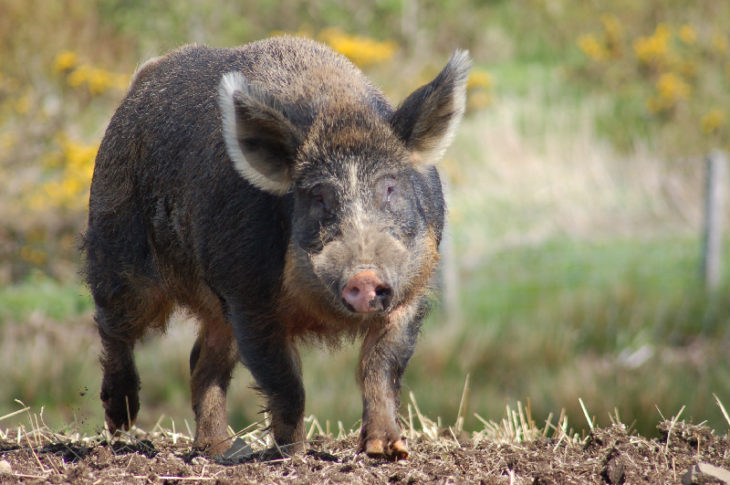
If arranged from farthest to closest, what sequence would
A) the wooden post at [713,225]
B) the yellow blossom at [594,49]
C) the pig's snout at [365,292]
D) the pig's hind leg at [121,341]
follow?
the yellow blossom at [594,49], the wooden post at [713,225], the pig's hind leg at [121,341], the pig's snout at [365,292]

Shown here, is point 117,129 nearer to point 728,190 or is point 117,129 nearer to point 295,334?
point 295,334

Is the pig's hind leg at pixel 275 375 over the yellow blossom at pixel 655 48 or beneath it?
beneath

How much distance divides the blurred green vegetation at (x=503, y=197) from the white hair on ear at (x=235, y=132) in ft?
5.75

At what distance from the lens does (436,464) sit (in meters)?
3.75

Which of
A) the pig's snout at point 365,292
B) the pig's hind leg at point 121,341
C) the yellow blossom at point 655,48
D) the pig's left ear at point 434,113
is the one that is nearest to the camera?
the pig's snout at point 365,292

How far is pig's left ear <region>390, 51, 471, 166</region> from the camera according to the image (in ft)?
13.8

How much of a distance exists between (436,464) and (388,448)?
225mm

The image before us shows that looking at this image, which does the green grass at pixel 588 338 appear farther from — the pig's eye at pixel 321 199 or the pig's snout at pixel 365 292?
the pig's snout at pixel 365 292

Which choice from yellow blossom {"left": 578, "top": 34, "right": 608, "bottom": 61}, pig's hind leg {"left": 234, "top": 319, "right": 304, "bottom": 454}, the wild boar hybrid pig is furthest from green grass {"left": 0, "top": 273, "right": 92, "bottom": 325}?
yellow blossom {"left": 578, "top": 34, "right": 608, "bottom": 61}

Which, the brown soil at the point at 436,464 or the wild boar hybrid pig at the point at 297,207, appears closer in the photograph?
the brown soil at the point at 436,464

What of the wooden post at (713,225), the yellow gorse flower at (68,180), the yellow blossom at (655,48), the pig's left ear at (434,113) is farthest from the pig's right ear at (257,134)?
the yellow blossom at (655,48)

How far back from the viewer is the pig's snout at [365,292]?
346 cm

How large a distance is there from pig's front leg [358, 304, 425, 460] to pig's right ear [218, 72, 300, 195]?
2.59ft

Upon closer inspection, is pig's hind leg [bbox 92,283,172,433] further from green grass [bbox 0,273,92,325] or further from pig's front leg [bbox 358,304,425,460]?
green grass [bbox 0,273,92,325]
